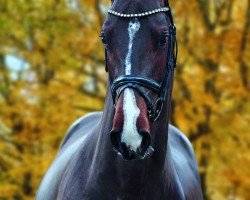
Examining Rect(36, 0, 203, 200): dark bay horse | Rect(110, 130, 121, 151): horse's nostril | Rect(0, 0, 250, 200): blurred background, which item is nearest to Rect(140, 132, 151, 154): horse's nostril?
Rect(36, 0, 203, 200): dark bay horse

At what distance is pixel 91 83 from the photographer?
1416cm

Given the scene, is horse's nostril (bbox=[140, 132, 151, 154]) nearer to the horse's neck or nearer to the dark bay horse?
the dark bay horse

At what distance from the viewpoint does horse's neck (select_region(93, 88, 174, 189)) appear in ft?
13.2

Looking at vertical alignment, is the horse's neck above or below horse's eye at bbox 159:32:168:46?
below

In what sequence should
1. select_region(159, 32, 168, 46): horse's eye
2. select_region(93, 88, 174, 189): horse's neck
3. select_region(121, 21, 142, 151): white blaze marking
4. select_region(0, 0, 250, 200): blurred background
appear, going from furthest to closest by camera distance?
1. select_region(0, 0, 250, 200): blurred background
2. select_region(93, 88, 174, 189): horse's neck
3. select_region(159, 32, 168, 46): horse's eye
4. select_region(121, 21, 142, 151): white blaze marking

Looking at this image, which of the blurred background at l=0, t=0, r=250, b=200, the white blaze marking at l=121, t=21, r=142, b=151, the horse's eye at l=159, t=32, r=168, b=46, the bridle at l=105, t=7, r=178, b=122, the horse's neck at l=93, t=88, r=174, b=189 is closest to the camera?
the white blaze marking at l=121, t=21, r=142, b=151

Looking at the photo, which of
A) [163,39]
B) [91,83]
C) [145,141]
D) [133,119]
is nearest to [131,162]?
[145,141]

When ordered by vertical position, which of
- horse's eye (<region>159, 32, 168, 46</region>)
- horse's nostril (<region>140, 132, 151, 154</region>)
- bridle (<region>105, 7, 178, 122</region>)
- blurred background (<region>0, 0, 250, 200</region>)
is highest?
blurred background (<region>0, 0, 250, 200</region>)

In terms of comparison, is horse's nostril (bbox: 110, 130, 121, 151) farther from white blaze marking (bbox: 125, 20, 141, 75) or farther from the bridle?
white blaze marking (bbox: 125, 20, 141, 75)

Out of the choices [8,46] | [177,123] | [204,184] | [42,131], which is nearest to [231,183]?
[204,184]

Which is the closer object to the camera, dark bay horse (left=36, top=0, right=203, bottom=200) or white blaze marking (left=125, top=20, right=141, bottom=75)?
dark bay horse (left=36, top=0, right=203, bottom=200)

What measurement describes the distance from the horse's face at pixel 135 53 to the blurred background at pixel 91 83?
7853 mm

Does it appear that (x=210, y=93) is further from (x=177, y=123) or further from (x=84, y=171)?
(x=84, y=171)

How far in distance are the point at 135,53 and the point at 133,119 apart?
1.34ft
